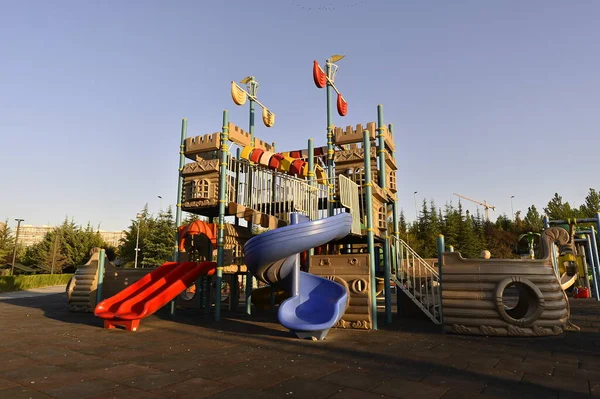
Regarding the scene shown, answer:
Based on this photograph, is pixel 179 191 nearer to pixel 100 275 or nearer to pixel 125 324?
pixel 100 275

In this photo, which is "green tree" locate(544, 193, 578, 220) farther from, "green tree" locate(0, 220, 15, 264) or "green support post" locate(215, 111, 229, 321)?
"green tree" locate(0, 220, 15, 264)

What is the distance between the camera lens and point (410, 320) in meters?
11.8

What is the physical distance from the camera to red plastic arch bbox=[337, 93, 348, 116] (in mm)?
15755

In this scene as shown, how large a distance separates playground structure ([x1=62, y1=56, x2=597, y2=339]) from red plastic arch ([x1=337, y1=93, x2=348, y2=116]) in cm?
8

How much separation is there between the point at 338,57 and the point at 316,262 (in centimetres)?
883

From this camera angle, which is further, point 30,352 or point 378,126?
point 378,126

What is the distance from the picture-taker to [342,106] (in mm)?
15984

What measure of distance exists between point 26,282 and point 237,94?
28321mm

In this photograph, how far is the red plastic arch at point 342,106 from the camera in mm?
15755

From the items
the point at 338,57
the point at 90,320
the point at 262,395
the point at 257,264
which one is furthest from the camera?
the point at 338,57

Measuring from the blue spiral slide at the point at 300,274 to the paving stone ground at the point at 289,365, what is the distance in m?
0.47

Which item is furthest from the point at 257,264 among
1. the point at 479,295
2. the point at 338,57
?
the point at 338,57

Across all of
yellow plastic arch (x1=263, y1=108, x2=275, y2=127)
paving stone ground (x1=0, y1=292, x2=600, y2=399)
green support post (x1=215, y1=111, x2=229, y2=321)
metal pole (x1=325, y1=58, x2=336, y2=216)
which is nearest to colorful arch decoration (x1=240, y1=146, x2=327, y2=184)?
metal pole (x1=325, y1=58, x2=336, y2=216)

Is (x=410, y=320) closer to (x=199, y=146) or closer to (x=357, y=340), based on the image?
(x=357, y=340)
